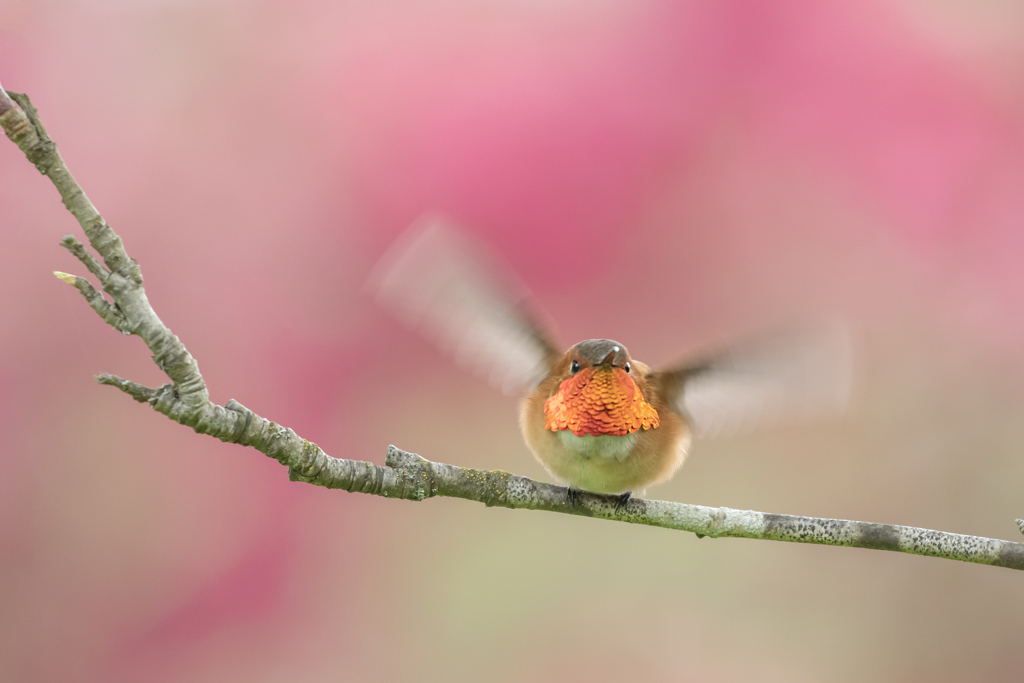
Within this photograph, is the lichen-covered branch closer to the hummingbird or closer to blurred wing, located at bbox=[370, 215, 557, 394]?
the hummingbird

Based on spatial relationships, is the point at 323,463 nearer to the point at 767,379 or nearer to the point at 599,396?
the point at 599,396

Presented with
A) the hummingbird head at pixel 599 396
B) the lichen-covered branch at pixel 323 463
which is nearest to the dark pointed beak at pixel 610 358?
the hummingbird head at pixel 599 396

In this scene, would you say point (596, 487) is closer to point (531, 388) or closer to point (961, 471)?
point (531, 388)

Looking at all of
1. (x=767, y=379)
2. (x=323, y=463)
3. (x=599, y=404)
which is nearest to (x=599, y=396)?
(x=599, y=404)

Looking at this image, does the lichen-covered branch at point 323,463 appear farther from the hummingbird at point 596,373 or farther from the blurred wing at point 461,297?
the blurred wing at point 461,297

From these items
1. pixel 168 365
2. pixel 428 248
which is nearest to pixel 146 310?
pixel 168 365

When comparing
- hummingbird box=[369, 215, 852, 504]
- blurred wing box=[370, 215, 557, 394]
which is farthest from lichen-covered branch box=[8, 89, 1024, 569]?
blurred wing box=[370, 215, 557, 394]
